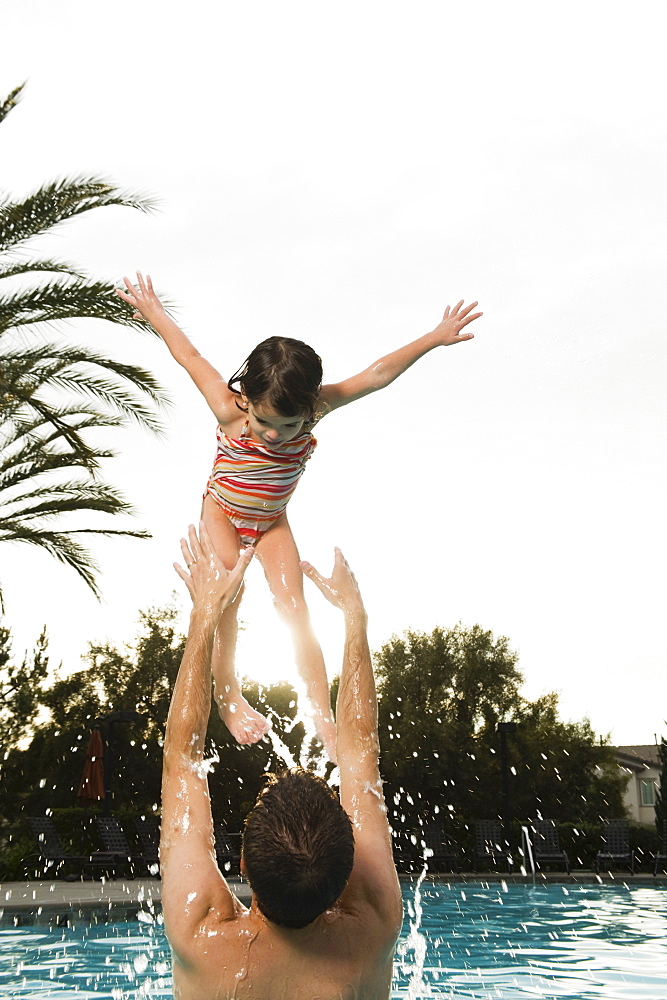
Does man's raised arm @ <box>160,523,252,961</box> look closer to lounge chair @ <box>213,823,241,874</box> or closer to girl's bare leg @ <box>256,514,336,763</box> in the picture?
girl's bare leg @ <box>256,514,336,763</box>

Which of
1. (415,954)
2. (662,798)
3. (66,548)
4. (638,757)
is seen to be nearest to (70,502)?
(66,548)

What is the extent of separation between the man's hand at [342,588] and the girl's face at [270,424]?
0.98 m

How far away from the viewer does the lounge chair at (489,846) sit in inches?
738

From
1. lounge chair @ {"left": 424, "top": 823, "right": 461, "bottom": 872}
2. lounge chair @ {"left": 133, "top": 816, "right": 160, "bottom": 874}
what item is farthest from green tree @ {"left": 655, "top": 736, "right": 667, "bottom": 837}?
lounge chair @ {"left": 133, "top": 816, "right": 160, "bottom": 874}

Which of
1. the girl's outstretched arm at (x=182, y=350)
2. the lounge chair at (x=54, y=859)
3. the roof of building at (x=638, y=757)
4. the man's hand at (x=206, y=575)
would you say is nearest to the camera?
the man's hand at (x=206, y=575)

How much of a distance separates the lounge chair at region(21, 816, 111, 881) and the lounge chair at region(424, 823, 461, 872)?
5.55 metres

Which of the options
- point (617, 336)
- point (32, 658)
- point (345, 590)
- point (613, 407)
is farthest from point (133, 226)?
point (32, 658)

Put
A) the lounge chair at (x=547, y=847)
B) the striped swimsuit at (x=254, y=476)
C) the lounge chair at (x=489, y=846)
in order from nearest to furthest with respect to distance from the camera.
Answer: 1. the striped swimsuit at (x=254, y=476)
2. the lounge chair at (x=547, y=847)
3. the lounge chair at (x=489, y=846)

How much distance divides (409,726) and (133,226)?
18013 millimetres

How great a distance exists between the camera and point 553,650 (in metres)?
29.1

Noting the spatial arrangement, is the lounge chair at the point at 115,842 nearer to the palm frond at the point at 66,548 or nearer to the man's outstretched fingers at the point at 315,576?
the palm frond at the point at 66,548

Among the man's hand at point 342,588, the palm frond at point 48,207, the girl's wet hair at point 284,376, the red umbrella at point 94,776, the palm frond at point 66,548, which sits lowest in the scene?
the man's hand at point 342,588

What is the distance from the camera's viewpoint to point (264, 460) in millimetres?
4328

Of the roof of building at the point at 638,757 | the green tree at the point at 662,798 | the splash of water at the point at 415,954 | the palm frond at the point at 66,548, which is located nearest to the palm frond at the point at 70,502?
the palm frond at the point at 66,548
